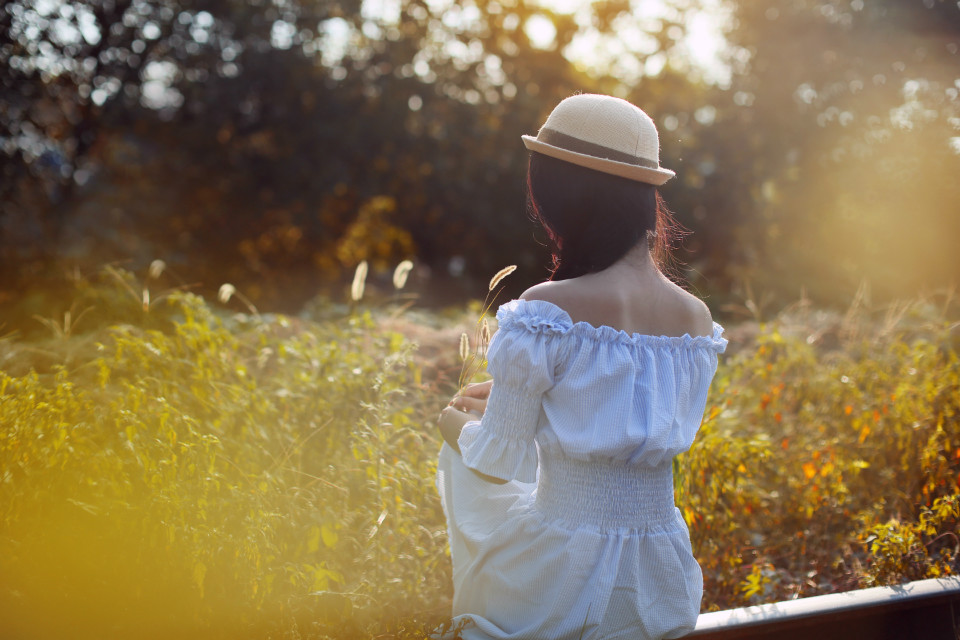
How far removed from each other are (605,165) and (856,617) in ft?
5.70

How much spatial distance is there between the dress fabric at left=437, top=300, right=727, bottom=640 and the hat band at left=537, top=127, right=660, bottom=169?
383mm

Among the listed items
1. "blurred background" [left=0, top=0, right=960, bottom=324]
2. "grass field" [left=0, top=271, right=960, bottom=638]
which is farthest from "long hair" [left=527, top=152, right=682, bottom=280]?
"blurred background" [left=0, top=0, right=960, bottom=324]

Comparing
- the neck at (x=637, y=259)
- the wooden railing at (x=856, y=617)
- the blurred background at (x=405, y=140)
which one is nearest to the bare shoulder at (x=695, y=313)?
the neck at (x=637, y=259)

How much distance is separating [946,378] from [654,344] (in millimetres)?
2678

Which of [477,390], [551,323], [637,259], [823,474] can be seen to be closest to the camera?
[551,323]

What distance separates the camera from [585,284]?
1857mm

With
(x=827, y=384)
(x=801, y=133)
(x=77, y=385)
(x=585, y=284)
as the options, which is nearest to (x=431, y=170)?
(x=801, y=133)

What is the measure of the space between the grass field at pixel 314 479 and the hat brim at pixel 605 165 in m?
1.07

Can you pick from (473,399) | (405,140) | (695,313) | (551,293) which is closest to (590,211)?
(551,293)

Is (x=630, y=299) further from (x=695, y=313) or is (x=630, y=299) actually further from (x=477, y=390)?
(x=477, y=390)

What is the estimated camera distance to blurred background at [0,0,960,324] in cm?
933

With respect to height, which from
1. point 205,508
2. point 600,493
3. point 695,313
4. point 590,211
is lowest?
point 205,508

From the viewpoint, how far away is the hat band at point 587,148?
184 centimetres

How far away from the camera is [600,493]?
1955 mm
